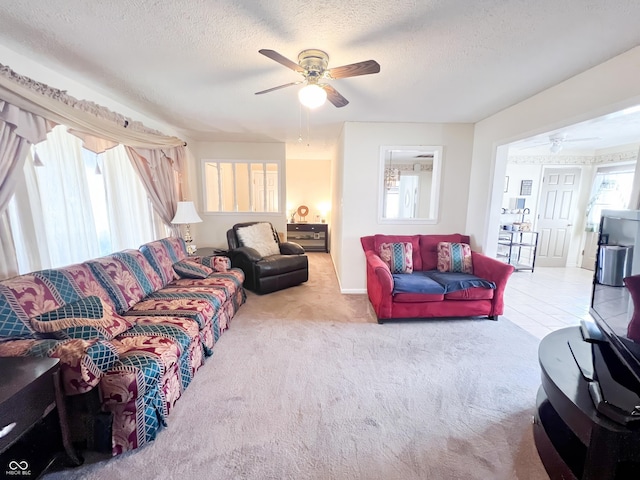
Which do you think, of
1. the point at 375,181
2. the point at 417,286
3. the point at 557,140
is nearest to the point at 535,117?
the point at 557,140

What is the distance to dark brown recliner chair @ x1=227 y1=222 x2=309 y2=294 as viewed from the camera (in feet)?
12.2

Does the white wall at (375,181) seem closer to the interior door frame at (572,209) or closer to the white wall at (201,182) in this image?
the white wall at (201,182)

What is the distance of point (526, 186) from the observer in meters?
5.23

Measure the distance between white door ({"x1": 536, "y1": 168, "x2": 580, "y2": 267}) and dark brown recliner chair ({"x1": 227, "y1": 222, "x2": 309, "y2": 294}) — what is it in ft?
15.7

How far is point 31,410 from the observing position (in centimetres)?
115

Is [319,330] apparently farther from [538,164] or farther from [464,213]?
[538,164]

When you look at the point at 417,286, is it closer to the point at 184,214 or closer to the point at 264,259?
the point at 264,259

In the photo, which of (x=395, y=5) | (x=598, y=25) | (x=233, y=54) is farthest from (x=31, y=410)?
(x=598, y=25)

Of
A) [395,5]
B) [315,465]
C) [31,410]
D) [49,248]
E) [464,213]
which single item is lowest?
[315,465]

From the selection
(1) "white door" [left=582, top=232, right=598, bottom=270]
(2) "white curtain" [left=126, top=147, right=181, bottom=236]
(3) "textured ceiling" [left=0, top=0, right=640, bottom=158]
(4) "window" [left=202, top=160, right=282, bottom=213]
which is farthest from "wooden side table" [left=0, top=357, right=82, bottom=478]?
(1) "white door" [left=582, top=232, right=598, bottom=270]

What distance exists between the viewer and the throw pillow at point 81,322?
1508mm

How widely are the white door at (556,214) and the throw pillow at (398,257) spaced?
3803 millimetres

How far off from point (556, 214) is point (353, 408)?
581cm

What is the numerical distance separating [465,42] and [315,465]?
2583mm
